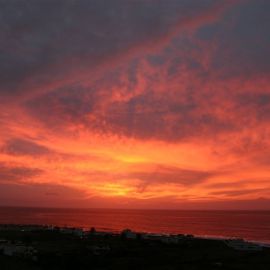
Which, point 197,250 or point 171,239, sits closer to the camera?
point 197,250

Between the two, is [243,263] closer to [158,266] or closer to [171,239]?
[158,266]

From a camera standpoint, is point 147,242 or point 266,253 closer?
point 266,253

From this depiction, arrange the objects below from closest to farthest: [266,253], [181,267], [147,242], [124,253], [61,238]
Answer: [181,267], [124,253], [266,253], [147,242], [61,238]

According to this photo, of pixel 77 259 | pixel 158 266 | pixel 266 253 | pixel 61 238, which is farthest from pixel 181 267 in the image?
pixel 61 238

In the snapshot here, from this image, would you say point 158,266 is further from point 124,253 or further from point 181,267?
point 124,253

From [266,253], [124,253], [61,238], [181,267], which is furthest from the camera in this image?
[61,238]

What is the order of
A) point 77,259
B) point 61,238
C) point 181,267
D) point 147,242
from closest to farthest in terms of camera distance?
point 181,267 < point 77,259 < point 147,242 < point 61,238

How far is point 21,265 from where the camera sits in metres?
44.9

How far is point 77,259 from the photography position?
1887 inches

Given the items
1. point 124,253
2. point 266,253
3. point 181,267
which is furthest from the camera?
point 266,253

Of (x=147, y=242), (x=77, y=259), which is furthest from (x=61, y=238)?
(x=77, y=259)

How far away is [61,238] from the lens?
78.5m

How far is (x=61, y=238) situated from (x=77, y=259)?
3210 centimetres

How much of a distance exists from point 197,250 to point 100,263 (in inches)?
911
